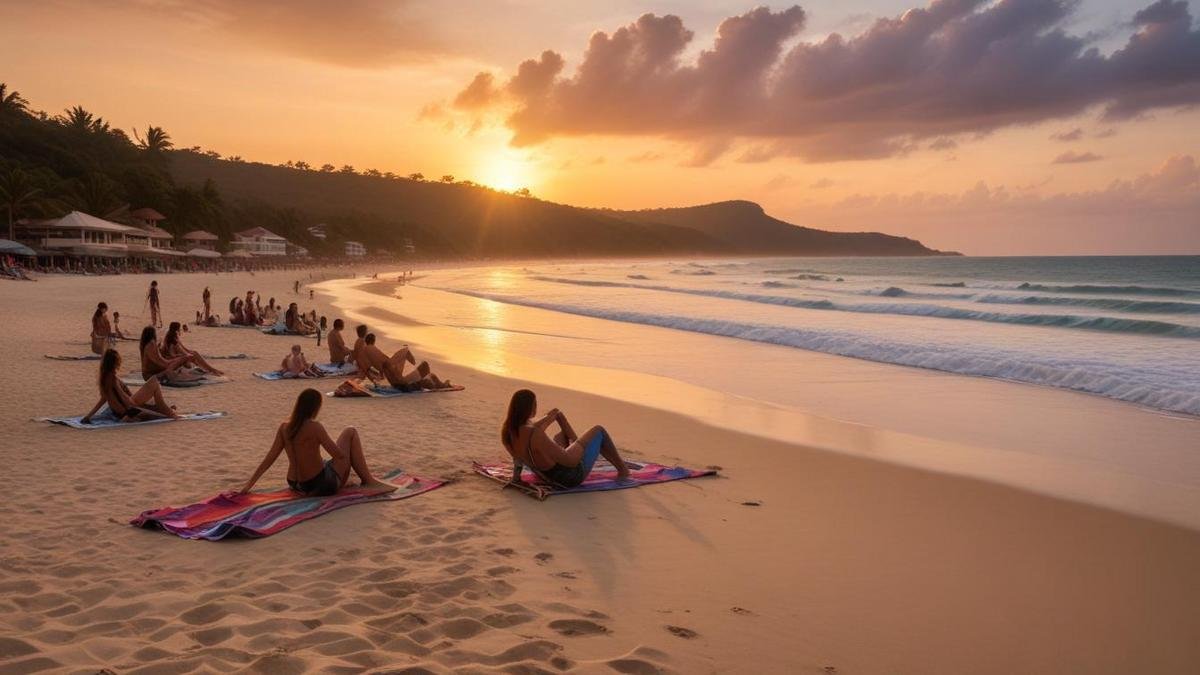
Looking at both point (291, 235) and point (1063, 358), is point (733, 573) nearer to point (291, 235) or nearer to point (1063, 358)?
point (1063, 358)

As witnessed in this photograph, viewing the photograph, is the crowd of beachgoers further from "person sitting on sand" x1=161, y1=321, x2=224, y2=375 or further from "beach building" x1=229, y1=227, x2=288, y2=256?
"beach building" x1=229, y1=227, x2=288, y2=256

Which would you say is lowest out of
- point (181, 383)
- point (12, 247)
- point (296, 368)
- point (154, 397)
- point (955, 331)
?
point (181, 383)

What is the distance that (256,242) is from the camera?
74875 millimetres

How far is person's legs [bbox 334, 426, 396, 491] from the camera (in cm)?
596

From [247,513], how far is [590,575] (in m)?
2.38

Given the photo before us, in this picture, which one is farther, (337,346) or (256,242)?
(256,242)

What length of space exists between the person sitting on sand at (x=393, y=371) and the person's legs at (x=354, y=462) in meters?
4.94

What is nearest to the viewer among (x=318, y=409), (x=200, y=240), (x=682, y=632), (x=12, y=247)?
(x=682, y=632)

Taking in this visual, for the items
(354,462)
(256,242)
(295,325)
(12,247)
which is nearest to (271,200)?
(256,242)

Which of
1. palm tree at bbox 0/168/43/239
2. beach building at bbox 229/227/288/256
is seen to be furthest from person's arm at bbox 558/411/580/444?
beach building at bbox 229/227/288/256

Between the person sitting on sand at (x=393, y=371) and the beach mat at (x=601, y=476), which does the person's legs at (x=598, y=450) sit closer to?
the beach mat at (x=601, y=476)

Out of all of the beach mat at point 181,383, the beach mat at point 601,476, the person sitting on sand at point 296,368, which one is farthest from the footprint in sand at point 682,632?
the person sitting on sand at point 296,368

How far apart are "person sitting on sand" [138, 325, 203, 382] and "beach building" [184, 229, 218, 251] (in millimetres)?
55246

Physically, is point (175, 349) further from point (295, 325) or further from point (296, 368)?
point (295, 325)
